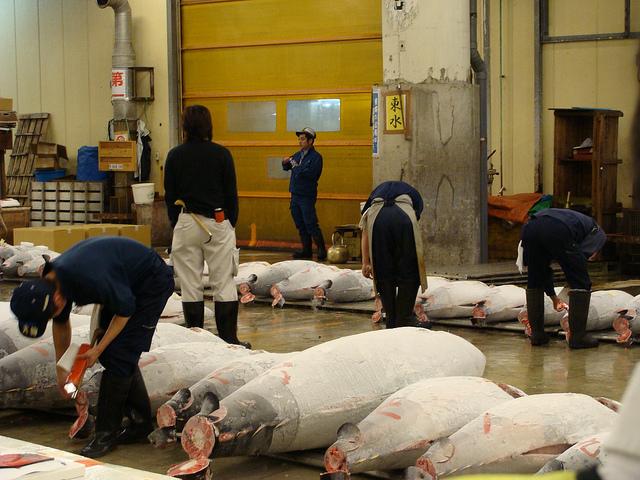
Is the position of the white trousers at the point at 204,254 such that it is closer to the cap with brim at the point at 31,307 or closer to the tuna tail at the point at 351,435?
the cap with brim at the point at 31,307

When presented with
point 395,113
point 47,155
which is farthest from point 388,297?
point 47,155

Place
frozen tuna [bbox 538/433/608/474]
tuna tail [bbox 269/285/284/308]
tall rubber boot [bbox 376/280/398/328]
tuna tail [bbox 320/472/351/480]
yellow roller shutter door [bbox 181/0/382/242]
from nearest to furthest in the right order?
frozen tuna [bbox 538/433/608/474] < tuna tail [bbox 320/472/351/480] < tall rubber boot [bbox 376/280/398/328] < tuna tail [bbox 269/285/284/308] < yellow roller shutter door [bbox 181/0/382/242]

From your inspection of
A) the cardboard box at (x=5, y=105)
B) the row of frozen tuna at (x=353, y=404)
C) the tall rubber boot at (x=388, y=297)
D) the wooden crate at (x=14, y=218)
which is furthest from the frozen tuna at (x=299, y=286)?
the cardboard box at (x=5, y=105)

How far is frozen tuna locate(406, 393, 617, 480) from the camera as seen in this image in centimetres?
441

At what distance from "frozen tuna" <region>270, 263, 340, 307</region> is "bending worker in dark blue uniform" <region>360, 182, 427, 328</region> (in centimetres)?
203

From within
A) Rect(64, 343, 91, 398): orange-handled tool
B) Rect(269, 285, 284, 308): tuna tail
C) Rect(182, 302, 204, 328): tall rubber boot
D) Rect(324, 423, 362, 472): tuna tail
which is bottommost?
Rect(269, 285, 284, 308): tuna tail

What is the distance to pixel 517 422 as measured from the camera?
4523mm

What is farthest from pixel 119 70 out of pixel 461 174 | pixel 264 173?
pixel 461 174

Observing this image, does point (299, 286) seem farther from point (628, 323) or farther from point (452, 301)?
point (628, 323)

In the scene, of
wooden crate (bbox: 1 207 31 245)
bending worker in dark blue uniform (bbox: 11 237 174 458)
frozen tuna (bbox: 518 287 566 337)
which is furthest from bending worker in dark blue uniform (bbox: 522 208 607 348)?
wooden crate (bbox: 1 207 31 245)

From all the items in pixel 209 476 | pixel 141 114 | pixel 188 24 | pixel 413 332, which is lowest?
pixel 209 476

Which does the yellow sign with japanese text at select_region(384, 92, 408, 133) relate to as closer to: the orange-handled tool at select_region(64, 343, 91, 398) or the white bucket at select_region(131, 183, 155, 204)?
the white bucket at select_region(131, 183, 155, 204)

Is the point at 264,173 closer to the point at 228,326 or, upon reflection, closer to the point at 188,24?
the point at 188,24

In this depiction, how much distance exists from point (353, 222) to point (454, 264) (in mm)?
2906
